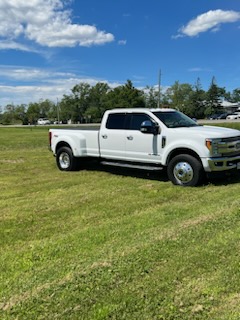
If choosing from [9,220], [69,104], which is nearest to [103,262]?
[9,220]

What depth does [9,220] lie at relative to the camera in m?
5.78

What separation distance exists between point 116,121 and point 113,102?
77.7 metres

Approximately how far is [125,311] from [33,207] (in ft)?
12.6

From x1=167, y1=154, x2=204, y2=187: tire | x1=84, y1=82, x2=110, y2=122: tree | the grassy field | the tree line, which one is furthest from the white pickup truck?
x1=84, y1=82, x2=110, y2=122: tree

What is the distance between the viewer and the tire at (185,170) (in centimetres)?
800

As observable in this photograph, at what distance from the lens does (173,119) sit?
9.17 metres

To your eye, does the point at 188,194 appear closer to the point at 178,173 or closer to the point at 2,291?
the point at 178,173

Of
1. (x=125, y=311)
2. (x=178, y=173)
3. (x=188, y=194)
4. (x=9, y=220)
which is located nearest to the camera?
(x=125, y=311)

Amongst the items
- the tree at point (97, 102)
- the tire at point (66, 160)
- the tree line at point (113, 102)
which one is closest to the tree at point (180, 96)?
the tree line at point (113, 102)

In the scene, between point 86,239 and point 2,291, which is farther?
point 86,239

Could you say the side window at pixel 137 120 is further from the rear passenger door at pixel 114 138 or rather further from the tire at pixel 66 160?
the tire at pixel 66 160

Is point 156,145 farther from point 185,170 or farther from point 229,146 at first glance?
point 229,146

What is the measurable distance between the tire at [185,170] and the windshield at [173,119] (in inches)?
39.7

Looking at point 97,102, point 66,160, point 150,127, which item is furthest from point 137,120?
point 97,102
